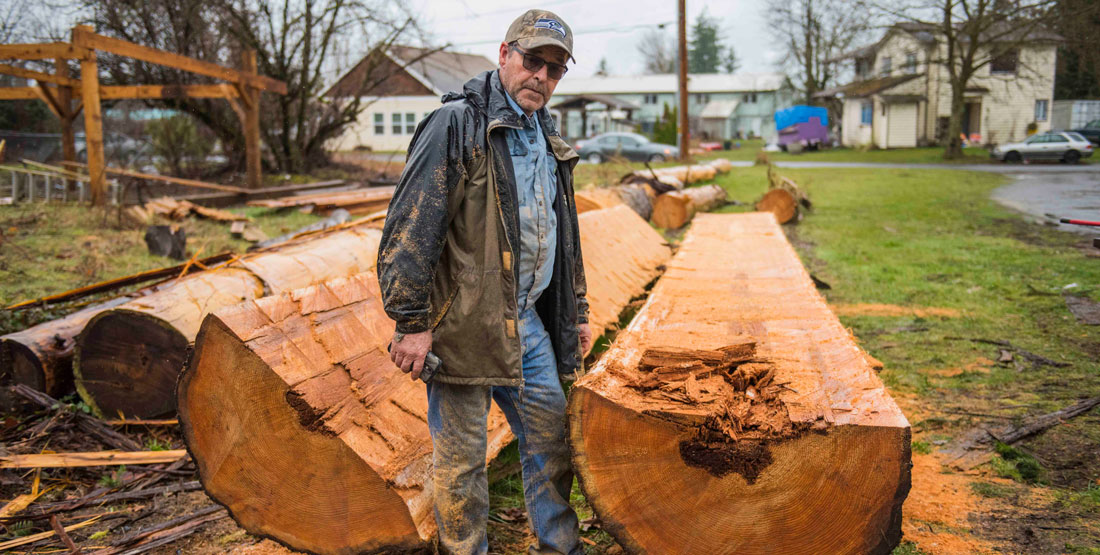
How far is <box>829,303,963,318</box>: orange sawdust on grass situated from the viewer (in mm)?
6098

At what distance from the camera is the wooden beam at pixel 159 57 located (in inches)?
405

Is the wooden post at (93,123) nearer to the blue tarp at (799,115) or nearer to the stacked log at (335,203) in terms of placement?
the stacked log at (335,203)

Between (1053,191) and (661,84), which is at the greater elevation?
(661,84)

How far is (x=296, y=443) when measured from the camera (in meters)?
2.55

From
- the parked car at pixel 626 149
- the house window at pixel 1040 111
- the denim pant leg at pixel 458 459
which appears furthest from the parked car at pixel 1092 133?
the denim pant leg at pixel 458 459

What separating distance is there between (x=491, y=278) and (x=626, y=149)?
82.9 feet

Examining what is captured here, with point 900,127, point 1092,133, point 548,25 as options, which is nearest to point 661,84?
point 900,127

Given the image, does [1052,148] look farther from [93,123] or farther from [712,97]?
[712,97]

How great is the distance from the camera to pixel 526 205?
237 centimetres

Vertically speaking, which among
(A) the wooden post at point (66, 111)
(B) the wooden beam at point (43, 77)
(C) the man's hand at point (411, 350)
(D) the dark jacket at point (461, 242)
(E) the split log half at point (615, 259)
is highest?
(B) the wooden beam at point (43, 77)

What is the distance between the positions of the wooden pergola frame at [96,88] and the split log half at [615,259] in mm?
8014

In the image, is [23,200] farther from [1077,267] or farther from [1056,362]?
[1077,267]

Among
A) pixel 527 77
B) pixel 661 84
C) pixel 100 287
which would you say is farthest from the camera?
pixel 661 84

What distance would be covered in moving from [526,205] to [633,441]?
0.81 m
